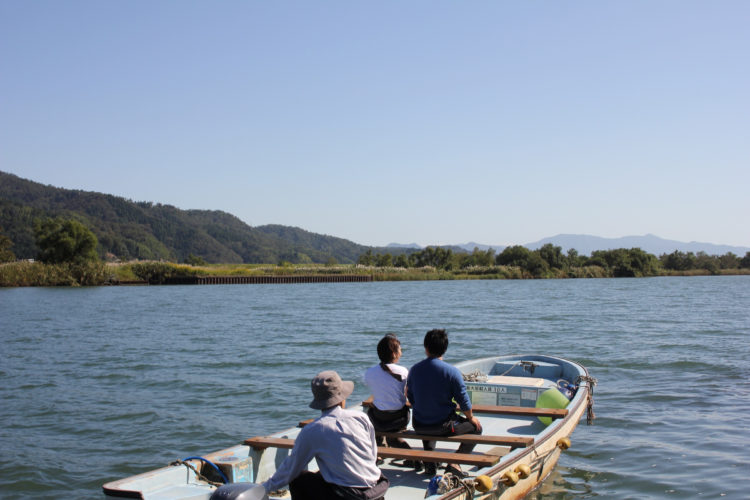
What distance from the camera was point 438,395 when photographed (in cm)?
657

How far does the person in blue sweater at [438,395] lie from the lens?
645cm

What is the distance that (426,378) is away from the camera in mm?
6523

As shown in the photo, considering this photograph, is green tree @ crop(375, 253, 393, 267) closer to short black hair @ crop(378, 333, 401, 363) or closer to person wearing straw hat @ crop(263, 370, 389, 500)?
short black hair @ crop(378, 333, 401, 363)

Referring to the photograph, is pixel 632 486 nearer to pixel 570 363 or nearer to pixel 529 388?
pixel 529 388

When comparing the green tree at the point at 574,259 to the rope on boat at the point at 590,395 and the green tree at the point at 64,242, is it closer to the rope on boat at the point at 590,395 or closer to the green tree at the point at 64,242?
the green tree at the point at 64,242

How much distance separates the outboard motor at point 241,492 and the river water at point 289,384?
181 inches

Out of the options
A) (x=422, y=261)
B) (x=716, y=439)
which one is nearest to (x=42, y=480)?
(x=716, y=439)

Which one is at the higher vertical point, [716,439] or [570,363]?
[570,363]

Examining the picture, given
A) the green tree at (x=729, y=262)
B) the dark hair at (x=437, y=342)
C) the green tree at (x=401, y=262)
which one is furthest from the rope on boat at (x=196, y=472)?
the green tree at (x=729, y=262)

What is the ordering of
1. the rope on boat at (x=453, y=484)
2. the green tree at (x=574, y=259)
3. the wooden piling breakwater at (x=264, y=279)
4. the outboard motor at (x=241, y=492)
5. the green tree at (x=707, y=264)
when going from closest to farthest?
the outboard motor at (x=241, y=492), the rope on boat at (x=453, y=484), the wooden piling breakwater at (x=264, y=279), the green tree at (x=574, y=259), the green tree at (x=707, y=264)

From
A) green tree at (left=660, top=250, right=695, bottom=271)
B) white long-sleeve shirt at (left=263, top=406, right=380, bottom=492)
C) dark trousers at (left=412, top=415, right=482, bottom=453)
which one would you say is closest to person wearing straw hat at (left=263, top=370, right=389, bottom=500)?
white long-sleeve shirt at (left=263, top=406, right=380, bottom=492)

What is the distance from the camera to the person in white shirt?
21.3ft

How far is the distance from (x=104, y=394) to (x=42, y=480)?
5761mm

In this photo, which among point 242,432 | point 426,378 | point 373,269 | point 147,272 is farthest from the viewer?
point 373,269
